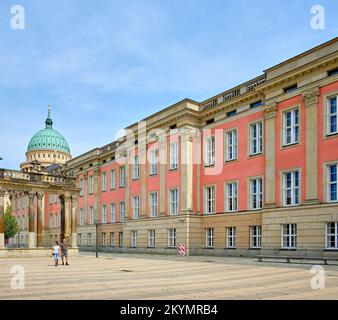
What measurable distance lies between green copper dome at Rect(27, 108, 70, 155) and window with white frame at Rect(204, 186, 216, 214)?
73.6 meters

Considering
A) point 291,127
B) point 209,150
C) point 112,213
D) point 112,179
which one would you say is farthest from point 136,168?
point 291,127

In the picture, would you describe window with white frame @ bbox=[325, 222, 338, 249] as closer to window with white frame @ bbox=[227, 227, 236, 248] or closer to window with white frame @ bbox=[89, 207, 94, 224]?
window with white frame @ bbox=[227, 227, 236, 248]

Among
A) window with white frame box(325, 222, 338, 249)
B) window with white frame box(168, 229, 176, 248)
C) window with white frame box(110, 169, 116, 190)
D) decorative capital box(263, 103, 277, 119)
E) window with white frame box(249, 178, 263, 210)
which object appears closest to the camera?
window with white frame box(325, 222, 338, 249)

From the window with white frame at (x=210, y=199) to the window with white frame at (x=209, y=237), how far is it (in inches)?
65.6

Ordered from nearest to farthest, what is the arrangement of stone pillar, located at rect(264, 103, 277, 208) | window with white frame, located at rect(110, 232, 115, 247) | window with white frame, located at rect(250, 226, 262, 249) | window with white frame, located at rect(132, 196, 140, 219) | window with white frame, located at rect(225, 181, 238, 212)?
stone pillar, located at rect(264, 103, 277, 208)
window with white frame, located at rect(250, 226, 262, 249)
window with white frame, located at rect(225, 181, 238, 212)
window with white frame, located at rect(132, 196, 140, 219)
window with white frame, located at rect(110, 232, 115, 247)

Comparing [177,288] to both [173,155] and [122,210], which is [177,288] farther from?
[122,210]

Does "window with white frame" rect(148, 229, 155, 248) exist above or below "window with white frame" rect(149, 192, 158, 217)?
below

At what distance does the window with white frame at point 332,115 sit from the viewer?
30.1 metres

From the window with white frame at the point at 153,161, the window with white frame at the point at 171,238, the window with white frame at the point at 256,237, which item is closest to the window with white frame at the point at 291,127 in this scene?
the window with white frame at the point at 256,237

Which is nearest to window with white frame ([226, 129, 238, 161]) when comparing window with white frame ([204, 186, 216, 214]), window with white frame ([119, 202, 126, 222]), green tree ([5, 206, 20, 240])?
window with white frame ([204, 186, 216, 214])

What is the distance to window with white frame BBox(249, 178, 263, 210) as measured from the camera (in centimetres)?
3609

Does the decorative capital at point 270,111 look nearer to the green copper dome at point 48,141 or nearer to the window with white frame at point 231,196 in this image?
the window with white frame at point 231,196

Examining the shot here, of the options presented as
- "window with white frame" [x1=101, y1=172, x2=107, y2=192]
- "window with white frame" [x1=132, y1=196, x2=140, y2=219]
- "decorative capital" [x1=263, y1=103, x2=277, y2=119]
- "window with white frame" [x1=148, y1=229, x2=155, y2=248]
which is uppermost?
"decorative capital" [x1=263, y1=103, x2=277, y2=119]
